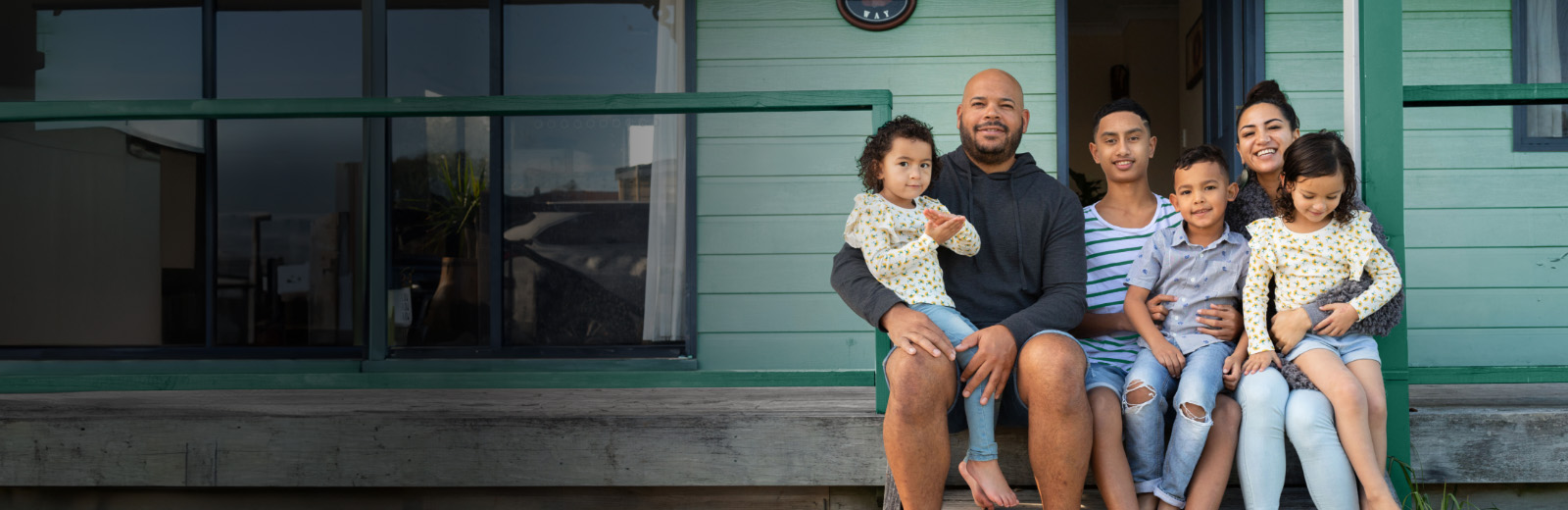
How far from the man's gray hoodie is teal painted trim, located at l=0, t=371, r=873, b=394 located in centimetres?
35

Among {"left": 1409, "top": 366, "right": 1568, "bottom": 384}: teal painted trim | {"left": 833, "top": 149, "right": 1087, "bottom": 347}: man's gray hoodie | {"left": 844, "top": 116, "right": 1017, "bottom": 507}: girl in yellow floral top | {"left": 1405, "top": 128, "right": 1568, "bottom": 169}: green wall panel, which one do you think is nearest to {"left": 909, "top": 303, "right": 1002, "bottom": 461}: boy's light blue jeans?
{"left": 844, "top": 116, "right": 1017, "bottom": 507}: girl in yellow floral top

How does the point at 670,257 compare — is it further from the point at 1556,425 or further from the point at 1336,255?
the point at 1556,425

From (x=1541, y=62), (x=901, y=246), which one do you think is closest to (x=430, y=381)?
(x=901, y=246)

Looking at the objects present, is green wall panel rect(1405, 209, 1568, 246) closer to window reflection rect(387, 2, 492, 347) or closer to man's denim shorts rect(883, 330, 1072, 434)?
man's denim shorts rect(883, 330, 1072, 434)

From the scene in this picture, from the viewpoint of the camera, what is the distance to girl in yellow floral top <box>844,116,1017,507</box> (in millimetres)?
1843

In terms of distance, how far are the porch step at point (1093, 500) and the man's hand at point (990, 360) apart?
26cm

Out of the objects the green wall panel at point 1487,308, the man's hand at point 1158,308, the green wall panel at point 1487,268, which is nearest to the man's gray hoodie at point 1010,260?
the man's hand at point 1158,308

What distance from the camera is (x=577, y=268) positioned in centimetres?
389

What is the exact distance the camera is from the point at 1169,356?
184 centimetres

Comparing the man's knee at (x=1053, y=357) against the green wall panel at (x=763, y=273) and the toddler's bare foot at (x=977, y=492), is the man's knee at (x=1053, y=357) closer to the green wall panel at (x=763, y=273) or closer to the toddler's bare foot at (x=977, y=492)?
the toddler's bare foot at (x=977, y=492)

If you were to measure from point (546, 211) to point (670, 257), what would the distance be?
579 millimetres

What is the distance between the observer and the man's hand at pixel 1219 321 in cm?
190

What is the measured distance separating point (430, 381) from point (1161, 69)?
19.9 feet

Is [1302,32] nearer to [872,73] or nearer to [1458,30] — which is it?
[1458,30]
